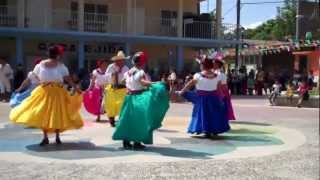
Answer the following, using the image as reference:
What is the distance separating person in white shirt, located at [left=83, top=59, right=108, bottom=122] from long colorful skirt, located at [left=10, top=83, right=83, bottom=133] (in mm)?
5080

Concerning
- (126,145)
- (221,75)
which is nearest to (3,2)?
(221,75)

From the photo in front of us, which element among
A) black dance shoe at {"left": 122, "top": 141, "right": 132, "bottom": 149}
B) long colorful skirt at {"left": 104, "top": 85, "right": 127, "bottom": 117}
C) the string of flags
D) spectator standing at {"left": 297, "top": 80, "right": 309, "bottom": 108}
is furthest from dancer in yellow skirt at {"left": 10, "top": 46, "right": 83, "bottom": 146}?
the string of flags

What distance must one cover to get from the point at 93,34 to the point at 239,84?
888 cm

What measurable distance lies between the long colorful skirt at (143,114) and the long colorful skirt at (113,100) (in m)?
3.61

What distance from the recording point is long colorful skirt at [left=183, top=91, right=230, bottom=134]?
13.1 meters

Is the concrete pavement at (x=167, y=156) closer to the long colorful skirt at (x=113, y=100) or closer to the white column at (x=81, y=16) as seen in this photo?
the long colorful skirt at (x=113, y=100)

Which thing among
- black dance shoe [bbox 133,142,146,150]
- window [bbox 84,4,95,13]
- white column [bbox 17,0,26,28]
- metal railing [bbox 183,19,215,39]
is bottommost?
black dance shoe [bbox 133,142,146,150]

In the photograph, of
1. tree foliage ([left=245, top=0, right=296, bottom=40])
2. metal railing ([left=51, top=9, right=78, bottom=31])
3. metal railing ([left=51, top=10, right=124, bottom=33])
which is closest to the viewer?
metal railing ([left=51, top=9, right=78, bottom=31])

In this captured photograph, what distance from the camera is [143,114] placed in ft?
36.0

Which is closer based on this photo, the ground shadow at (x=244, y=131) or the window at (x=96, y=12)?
the ground shadow at (x=244, y=131)

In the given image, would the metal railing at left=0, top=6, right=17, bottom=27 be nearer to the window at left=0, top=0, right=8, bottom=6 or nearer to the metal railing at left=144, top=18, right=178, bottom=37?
the window at left=0, top=0, right=8, bottom=6

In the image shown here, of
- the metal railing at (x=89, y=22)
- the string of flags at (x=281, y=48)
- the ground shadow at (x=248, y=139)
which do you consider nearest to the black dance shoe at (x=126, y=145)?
the ground shadow at (x=248, y=139)

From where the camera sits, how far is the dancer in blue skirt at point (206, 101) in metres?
13.1

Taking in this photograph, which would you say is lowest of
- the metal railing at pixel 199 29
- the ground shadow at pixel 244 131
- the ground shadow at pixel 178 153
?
the ground shadow at pixel 244 131
